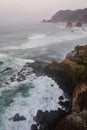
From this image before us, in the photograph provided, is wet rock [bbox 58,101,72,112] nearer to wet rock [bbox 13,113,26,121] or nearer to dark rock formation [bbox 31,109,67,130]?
dark rock formation [bbox 31,109,67,130]

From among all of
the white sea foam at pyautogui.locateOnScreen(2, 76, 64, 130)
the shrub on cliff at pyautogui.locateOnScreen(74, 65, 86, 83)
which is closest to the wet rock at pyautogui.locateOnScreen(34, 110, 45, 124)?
the white sea foam at pyautogui.locateOnScreen(2, 76, 64, 130)

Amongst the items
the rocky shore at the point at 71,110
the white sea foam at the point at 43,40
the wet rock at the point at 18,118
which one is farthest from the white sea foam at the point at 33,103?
the white sea foam at the point at 43,40

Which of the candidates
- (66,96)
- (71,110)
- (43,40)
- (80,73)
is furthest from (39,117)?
(43,40)

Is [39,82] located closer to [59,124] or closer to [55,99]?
[55,99]

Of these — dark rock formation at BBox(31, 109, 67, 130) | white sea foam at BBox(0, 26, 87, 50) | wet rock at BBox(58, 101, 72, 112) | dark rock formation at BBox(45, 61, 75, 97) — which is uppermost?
white sea foam at BBox(0, 26, 87, 50)

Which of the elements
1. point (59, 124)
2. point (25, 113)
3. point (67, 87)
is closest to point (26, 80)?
point (67, 87)

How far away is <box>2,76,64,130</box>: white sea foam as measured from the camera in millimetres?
26078

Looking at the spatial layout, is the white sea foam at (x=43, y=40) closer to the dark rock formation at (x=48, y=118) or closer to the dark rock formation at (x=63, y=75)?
the dark rock formation at (x=63, y=75)

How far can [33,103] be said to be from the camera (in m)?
29.3

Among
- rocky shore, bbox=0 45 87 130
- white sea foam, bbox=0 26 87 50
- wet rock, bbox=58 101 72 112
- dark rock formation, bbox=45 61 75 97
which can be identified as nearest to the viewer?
rocky shore, bbox=0 45 87 130

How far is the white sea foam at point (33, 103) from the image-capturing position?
26.1 m

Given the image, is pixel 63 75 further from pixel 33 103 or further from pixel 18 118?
pixel 18 118

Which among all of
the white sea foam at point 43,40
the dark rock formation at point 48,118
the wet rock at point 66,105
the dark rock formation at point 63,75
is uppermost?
the white sea foam at point 43,40

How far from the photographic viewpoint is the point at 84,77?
93.6 feet
